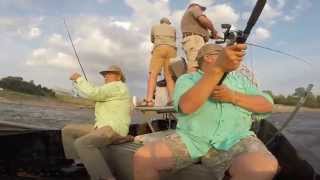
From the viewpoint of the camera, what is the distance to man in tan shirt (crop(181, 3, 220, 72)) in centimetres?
757

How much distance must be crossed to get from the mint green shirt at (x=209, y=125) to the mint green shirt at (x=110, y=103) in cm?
240

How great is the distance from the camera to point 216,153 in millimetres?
4281

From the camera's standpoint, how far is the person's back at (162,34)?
790 centimetres

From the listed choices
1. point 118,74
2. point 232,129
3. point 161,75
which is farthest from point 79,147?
point 232,129

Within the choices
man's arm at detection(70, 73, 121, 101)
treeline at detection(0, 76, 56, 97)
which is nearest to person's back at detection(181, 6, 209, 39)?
man's arm at detection(70, 73, 121, 101)

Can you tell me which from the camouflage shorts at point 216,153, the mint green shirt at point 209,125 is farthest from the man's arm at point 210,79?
the camouflage shorts at point 216,153

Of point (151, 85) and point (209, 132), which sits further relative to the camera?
point (151, 85)

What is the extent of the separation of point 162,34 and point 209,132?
3.81 metres

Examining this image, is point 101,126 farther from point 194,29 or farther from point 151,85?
point 194,29

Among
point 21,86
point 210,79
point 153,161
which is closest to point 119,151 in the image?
point 153,161

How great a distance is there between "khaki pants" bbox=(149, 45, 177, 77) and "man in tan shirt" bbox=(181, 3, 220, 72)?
31cm

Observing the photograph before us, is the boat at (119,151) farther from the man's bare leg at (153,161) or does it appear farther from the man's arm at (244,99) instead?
the man's arm at (244,99)

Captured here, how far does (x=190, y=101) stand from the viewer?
13.3ft

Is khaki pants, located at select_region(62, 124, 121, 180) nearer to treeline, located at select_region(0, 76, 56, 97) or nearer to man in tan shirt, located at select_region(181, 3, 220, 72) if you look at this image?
man in tan shirt, located at select_region(181, 3, 220, 72)
